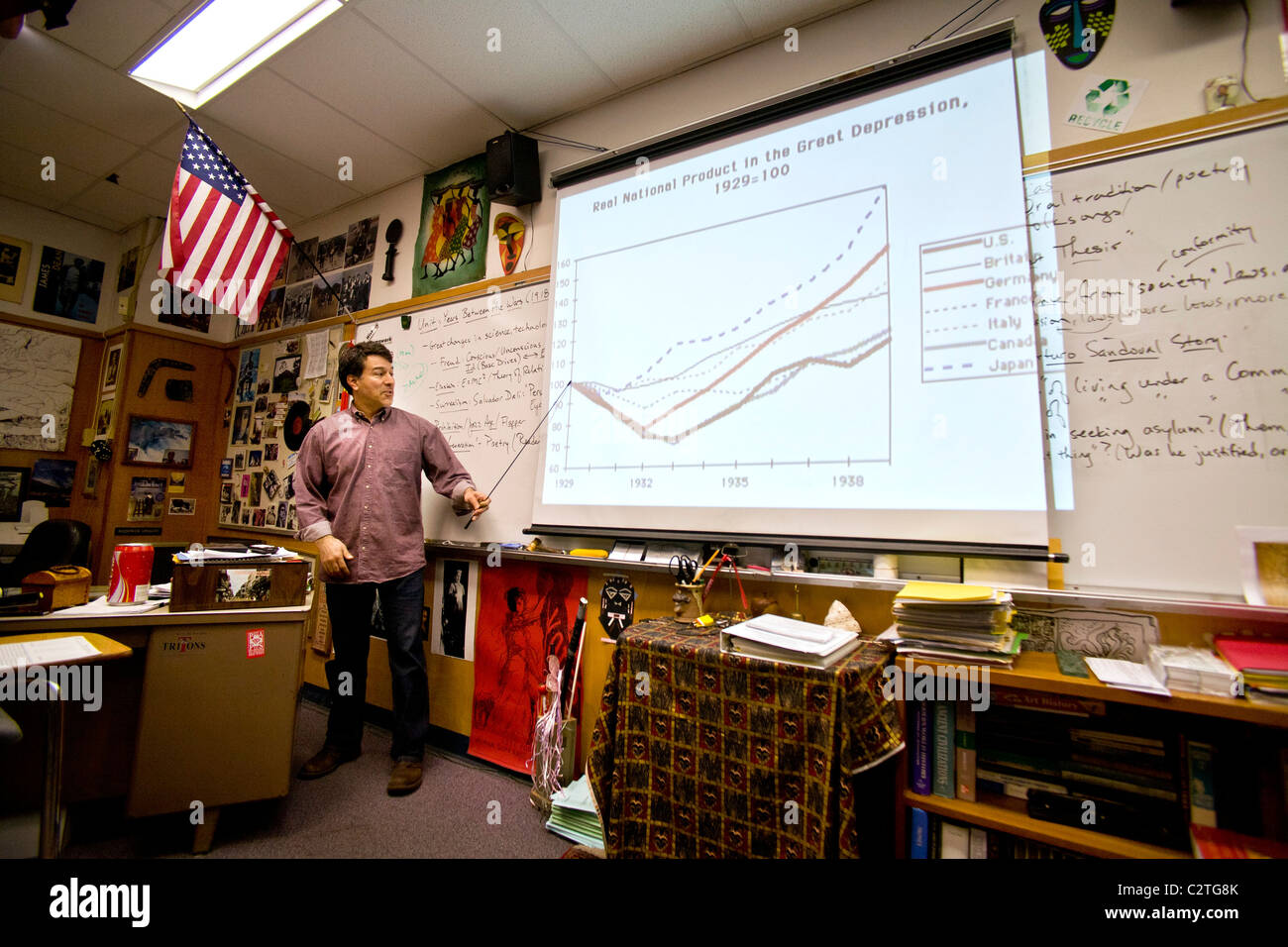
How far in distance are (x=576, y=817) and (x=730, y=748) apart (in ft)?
2.65

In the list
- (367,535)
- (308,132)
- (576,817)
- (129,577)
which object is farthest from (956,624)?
(308,132)

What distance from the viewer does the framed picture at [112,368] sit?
11.9 ft

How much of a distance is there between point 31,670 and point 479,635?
139 centimetres

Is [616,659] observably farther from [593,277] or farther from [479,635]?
[593,277]

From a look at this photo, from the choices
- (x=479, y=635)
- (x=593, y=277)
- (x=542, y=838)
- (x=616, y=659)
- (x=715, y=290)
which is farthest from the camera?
(x=479, y=635)

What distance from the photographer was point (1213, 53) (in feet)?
4.34

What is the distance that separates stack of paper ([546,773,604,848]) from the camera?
1.68m

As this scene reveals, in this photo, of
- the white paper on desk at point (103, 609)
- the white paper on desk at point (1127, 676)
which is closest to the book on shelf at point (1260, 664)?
the white paper on desk at point (1127, 676)

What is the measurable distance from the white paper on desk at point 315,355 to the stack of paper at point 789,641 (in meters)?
2.99

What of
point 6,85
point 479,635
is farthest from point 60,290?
point 479,635

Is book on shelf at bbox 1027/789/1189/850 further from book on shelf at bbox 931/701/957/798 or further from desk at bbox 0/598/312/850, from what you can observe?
desk at bbox 0/598/312/850

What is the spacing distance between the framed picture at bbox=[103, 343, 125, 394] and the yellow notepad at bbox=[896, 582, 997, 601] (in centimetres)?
487

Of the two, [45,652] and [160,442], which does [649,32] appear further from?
[160,442]

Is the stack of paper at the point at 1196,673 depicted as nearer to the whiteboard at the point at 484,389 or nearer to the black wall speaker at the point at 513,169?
the whiteboard at the point at 484,389
